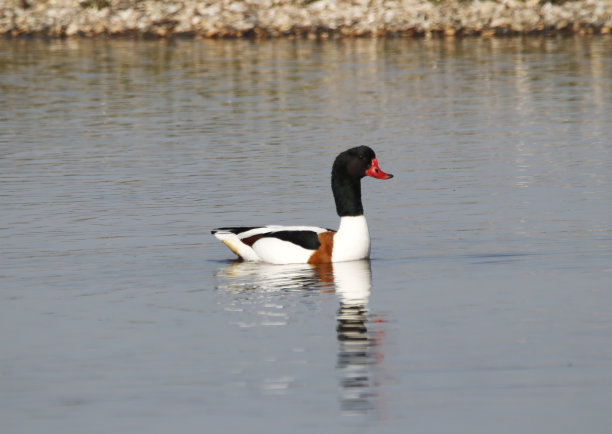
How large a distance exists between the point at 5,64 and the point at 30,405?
39.8 meters

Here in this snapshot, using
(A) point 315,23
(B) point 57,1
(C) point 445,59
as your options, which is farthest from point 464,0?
(B) point 57,1

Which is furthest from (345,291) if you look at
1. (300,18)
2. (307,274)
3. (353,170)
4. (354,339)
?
(300,18)

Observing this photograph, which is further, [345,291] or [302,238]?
[302,238]

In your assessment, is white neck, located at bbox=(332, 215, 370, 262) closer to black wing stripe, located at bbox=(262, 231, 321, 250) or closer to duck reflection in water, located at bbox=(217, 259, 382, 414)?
duck reflection in water, located at bbox=(217, 259, 382, 414)

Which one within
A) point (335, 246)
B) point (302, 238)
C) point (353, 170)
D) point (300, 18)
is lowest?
point (335, 246)

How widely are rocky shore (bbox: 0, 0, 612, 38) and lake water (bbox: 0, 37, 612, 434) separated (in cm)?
2795

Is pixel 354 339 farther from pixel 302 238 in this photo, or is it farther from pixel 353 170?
pixel 353 170

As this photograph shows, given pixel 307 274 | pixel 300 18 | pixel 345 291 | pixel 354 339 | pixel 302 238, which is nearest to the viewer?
pixel 354 339

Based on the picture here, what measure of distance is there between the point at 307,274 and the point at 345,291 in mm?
1006

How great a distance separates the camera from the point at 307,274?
13.5 m

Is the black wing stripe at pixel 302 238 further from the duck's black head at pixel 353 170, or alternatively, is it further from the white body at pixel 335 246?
the duck's black head at pixel 353 170

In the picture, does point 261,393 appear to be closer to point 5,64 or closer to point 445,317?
point 445,317

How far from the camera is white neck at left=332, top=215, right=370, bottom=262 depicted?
13867mm

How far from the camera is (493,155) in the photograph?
22.0 metres
